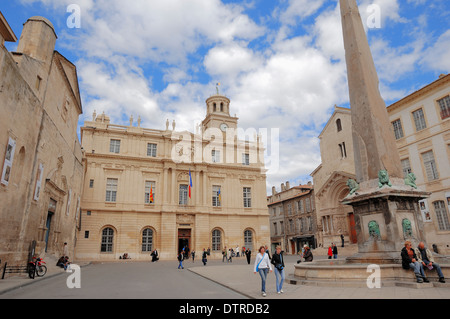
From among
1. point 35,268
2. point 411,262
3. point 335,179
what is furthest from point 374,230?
point 335,179

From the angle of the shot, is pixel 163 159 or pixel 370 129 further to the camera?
pixel 163 159

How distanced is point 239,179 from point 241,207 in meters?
3.23

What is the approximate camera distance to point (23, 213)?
12734 millimetres

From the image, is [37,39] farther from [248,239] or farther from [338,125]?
[248,239]

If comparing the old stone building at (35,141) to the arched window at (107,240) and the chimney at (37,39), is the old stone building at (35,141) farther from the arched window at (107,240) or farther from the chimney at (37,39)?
the arched window at (107,240)

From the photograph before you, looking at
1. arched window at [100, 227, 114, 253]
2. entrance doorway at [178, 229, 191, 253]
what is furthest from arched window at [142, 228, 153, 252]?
arched window at [100, 227, 114, 253]

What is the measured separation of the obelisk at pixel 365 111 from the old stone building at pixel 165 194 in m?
22.2

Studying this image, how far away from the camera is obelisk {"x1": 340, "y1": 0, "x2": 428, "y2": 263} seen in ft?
26.6

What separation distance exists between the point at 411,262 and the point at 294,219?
3528 cm

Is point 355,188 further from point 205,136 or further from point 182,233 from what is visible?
point 205,136

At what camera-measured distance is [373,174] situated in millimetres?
9008

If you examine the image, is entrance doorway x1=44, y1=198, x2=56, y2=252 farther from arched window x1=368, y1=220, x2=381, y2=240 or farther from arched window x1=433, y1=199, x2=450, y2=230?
arched window x1=433, y1=199, x2=450, y2=230

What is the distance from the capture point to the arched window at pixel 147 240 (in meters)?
29.6
